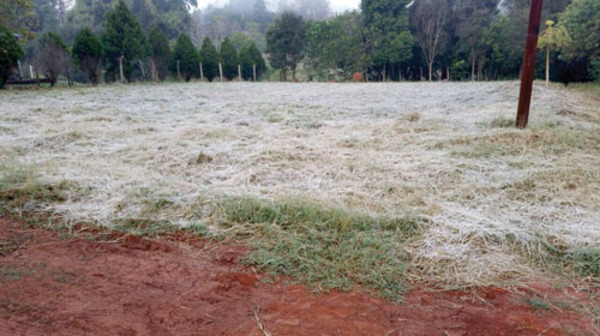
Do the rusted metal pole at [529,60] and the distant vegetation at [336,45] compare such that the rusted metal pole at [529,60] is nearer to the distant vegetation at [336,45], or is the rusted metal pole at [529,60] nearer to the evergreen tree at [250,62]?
the distant vegetation at [336,45]

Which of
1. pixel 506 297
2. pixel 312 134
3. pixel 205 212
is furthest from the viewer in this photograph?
pixel 312 134

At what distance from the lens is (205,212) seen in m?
2.50

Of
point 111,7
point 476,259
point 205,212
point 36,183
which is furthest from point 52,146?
point 111,7

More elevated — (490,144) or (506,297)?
(490,144)

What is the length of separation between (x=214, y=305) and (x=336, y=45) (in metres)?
24.8

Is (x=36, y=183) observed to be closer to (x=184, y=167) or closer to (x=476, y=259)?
(x=184, y=167)

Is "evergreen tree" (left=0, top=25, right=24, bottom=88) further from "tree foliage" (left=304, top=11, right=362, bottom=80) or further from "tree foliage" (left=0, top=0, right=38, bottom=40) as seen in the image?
"tree foliage" (left=304, top=11, right=362, bottom=80)

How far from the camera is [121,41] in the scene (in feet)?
58.3

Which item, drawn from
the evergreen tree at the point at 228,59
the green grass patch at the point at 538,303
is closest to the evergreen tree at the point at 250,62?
the evergreen tree at the point at 228,59

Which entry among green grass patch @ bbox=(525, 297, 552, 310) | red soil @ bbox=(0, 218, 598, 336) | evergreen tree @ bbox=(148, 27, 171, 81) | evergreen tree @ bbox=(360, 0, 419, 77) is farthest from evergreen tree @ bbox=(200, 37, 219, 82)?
green grass patch @ bbox=(525, 297, 552, 310)

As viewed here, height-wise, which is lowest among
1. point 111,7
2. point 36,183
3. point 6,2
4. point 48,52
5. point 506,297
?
point 506,297

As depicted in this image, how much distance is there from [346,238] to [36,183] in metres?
2.49

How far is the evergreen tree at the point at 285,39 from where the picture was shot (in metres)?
25.3

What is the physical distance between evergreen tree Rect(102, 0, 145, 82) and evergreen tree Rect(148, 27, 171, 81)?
107cm
